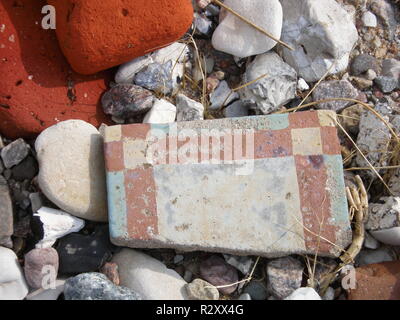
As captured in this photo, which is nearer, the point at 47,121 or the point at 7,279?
the point at 7,279

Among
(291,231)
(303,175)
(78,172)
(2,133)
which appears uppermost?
(2,133)

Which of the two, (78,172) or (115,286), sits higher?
(78,172)

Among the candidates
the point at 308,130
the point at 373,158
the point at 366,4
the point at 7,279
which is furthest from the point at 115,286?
the point at 366,4

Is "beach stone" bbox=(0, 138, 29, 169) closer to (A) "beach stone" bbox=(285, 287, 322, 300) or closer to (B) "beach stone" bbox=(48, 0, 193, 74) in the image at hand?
(B) "beach stone" bbox=(48, 0, 193, 74)

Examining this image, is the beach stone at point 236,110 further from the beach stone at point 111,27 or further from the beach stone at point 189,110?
the beach stone at point 111,27

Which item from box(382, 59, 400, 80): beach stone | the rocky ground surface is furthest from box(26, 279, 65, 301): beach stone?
box(382, 59, 400, 80): beach stone

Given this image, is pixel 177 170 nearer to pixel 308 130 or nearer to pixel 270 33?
pixel 308 130

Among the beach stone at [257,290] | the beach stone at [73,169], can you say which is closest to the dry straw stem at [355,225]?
the beach stone at [257,290]
